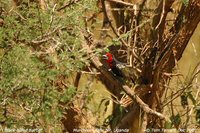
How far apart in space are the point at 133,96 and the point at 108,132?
2.00 feet

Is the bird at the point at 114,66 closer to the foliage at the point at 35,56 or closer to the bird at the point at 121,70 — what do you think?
the bird at the point at 121,70

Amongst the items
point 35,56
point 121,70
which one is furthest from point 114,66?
point 35,56

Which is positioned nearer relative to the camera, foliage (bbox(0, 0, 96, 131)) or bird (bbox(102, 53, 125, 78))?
foliage (bbox(0, 0, 96, 131))

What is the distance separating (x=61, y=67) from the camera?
2414 millimetres

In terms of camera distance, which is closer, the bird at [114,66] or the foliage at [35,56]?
the foliage at [35,56]

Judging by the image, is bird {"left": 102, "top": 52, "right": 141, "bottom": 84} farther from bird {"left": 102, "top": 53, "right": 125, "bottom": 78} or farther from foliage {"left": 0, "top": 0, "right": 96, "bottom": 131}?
foliage {"left": 0, "top": 0, "right": 96, "bottom": 131}

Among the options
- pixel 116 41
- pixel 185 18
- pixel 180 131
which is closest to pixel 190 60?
pixel 180 131

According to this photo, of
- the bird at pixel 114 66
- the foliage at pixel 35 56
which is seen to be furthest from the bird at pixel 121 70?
the foliage at pixel 35 56

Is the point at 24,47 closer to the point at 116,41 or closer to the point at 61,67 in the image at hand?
the point at 61,67

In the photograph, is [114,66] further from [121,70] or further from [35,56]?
[35,56]

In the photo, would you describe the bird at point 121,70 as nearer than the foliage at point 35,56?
No

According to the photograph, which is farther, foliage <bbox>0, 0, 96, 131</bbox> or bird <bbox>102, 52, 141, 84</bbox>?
bird <bbox>102, 52, 141, 84</bbox>

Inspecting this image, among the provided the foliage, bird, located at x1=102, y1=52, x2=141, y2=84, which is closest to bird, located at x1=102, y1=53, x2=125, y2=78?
bird, located at x1=102, y1=52, x2=141, y2=84

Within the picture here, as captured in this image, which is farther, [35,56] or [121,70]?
[121,70]
